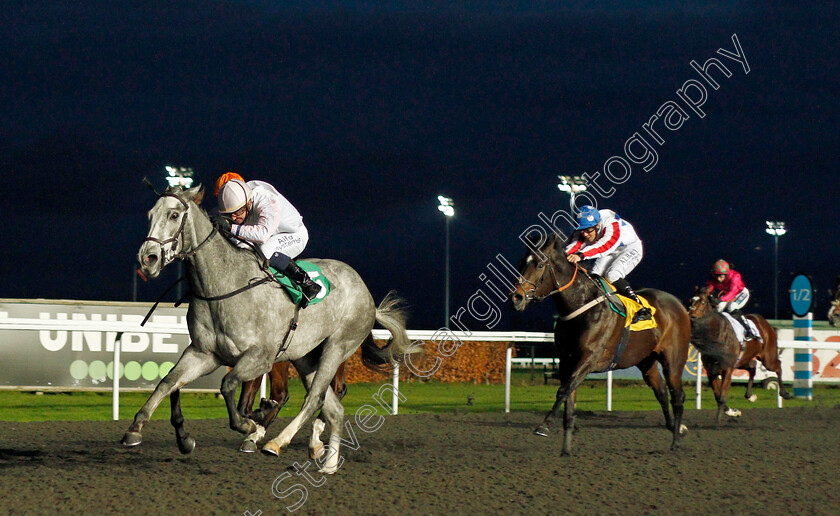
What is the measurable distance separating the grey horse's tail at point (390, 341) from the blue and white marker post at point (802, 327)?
29.8 feet

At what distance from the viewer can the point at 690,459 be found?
6.30 meters

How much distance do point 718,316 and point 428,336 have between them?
329cm

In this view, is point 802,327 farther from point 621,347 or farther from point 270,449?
point 270,449

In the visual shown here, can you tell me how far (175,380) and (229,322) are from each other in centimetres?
41

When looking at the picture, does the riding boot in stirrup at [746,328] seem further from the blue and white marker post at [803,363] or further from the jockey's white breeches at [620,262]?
the jockey's white breeches at [620,262]

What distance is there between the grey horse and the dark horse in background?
16.6 ft

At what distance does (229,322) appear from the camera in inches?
188

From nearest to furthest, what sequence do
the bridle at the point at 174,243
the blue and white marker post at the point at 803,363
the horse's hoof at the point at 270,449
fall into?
the bridle at the point at 174,243 < the horse's hoof at the point at 270,449 < the blue and white marker post at the point at 803,363

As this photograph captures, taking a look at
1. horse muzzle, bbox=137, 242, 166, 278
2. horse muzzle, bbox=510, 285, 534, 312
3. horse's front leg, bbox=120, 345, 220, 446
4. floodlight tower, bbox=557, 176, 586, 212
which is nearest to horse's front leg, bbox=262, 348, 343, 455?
horse's front leg, bbox=120, 345, 220, 446

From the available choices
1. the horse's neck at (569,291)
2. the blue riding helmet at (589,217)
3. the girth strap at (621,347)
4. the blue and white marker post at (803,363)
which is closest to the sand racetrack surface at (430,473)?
the girth strap at (621,347)

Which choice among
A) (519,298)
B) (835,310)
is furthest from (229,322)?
(835,310)

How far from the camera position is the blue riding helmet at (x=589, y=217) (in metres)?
7.25

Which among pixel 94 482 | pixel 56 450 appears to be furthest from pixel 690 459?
pixel 56 450

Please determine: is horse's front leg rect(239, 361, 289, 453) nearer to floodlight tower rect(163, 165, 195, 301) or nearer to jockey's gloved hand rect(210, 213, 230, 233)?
jockey's gloved hand rect(210, 213, 230, 233)
